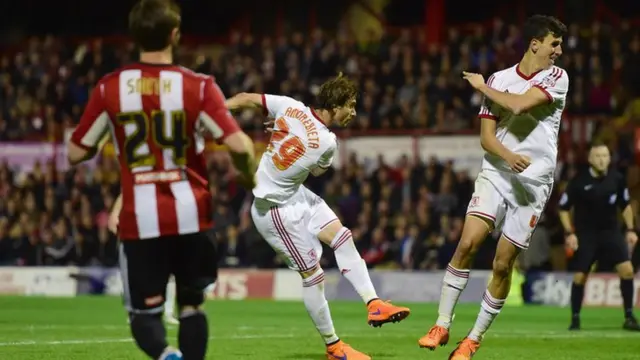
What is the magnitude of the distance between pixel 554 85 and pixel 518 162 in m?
0.69

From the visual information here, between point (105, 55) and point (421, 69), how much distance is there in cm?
797

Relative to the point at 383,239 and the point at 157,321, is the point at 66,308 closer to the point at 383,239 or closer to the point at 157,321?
the point at 383,239

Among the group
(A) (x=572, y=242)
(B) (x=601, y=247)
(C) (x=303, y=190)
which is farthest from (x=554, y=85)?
(B) (x=601, y=247)

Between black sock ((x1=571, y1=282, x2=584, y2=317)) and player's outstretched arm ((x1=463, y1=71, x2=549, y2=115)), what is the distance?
5535mm

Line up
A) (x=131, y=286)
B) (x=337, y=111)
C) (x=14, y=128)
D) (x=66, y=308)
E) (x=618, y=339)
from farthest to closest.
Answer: (x=14, y=128)
(x=66, y=308)
(x=618, y=339)
(x=337, y=111)
(x=131, y=286)

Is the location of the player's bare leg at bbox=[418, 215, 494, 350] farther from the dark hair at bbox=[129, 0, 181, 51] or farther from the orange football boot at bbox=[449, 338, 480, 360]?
the dark hair at bbox=[129, 0, 181, 51]

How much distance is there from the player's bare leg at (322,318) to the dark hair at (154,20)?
3.67m

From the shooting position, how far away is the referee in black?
1427 centimetres

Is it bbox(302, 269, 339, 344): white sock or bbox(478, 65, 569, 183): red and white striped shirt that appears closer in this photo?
bbox(478, 65, 569, 183): red and white striped shirt

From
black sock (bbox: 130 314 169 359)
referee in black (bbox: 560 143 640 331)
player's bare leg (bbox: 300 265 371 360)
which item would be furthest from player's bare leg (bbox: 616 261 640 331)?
black sock (bbox: 130 314 169 359)

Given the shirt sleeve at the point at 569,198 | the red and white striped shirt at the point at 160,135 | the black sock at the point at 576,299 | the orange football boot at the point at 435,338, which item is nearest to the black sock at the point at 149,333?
the red and white striped shirt at the point at 160,135

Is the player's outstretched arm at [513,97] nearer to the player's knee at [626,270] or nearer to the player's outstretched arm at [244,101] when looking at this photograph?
the player's outstretched arm at [244,101]

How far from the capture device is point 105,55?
93.2 feet

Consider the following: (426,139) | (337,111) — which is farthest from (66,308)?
(337,111)
